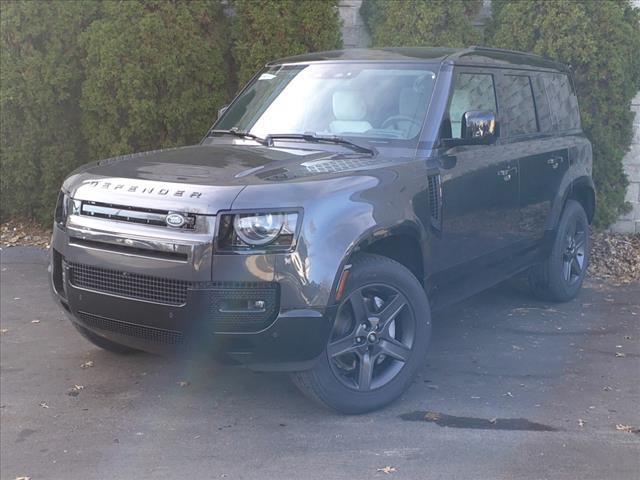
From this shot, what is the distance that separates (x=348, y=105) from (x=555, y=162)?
6.21 feet

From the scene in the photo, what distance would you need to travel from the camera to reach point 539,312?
6.94m

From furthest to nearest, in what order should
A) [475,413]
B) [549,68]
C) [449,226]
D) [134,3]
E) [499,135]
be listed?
[134,3] → [549,68] → [499,135] → [449,226] → [475,413]

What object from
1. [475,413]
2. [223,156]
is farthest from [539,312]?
[223,156]

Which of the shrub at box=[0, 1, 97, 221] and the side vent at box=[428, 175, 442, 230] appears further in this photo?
the shrub at box=[0, 1, 97, 221]

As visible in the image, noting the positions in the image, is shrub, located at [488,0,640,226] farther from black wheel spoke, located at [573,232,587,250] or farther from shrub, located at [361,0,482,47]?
black wheel spoke, located at [573,232,587,250]

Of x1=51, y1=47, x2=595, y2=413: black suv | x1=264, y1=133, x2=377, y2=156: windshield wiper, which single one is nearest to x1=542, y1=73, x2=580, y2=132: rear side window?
x1=51, y1=47, x2=595, y2=413: black suv

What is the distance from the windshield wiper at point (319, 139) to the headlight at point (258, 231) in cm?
113

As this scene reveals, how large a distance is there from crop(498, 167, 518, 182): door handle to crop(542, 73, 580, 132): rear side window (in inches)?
42.2

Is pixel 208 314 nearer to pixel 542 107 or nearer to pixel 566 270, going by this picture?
pixel 542 107

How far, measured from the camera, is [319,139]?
530 cm

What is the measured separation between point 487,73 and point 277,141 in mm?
1565

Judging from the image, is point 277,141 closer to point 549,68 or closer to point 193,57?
point 549,68

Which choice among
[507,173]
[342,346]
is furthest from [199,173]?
[507,173]

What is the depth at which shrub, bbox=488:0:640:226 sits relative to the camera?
28.7 feet
